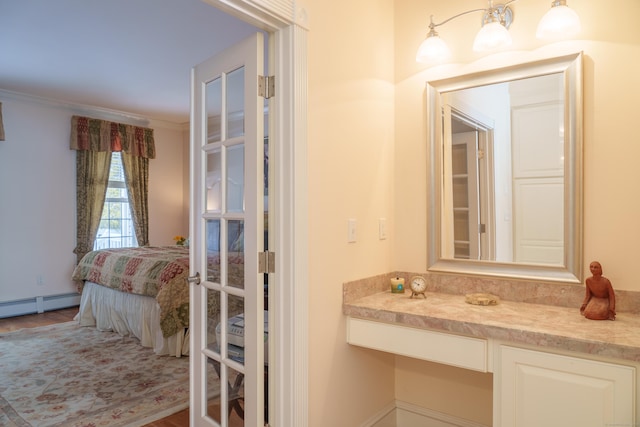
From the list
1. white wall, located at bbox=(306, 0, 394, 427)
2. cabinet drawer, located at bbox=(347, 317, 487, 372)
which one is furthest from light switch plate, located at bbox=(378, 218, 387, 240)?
cabinet drawer, located at bbox=(347, 317, 487, 372)

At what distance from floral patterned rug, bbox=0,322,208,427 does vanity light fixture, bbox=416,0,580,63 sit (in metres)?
2.65

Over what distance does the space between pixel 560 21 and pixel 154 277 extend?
11.2 ft

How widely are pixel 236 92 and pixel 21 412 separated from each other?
8.09ft

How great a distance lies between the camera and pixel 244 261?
69.4 inches

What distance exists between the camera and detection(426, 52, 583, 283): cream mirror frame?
1779mm

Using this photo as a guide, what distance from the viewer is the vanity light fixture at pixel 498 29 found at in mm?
1703

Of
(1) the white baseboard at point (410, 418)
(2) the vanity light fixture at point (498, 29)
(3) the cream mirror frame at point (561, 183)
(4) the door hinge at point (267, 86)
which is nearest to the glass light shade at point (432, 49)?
(2) the vanity light fixture at point (498, 29)

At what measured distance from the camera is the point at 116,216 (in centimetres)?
612

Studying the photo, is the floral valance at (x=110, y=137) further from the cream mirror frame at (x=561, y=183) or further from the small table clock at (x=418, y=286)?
the small table clock at (x=418, y=286)

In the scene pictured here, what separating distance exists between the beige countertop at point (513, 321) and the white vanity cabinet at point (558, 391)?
0.19 feet

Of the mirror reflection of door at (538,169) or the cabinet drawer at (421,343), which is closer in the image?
the cabinet drawer at (421,343)

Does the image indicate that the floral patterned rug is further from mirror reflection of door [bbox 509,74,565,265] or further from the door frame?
mirror reflection of door [bbox 509,74,565,265]

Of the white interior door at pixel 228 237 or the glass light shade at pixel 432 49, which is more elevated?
the glass light shade at pixel 432 49

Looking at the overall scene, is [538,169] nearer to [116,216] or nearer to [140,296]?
[140,296]
